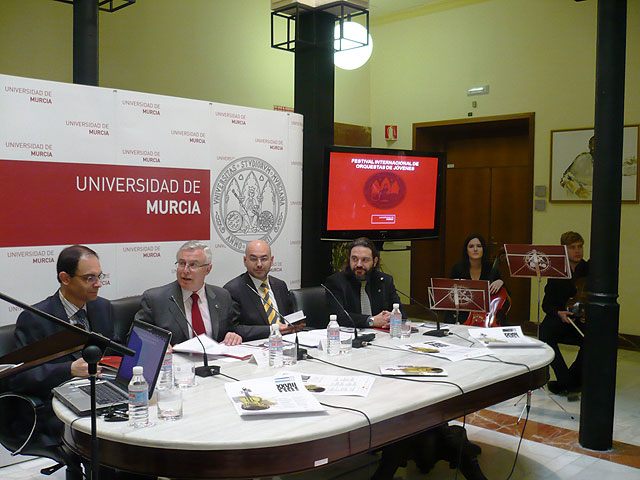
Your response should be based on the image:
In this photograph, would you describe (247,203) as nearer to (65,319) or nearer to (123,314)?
(123,314)

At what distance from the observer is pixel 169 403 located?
89.5 inches

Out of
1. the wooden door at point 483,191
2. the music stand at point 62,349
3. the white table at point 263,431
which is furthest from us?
the wooden door at point 483,191

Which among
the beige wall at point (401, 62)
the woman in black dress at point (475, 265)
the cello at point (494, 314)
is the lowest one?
the cello at point (494, 314)

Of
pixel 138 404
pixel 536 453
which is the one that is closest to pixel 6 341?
pixel 138 404

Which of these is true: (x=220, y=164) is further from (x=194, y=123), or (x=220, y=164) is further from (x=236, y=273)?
(x=236, y=273)

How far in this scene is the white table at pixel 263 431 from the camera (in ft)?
6.54

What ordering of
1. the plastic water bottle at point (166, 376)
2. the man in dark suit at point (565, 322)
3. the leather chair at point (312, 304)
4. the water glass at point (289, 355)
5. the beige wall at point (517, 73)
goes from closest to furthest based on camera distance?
1. the plastic water bottle at point (166, 376)
2. the water glass at point (289, 355)
3. the leather chair at point (312, 304)
4. the man in dark suit at point (565, 322)
5. the beige wall at point (517, 73)

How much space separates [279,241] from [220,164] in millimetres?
813

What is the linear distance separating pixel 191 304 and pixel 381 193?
242 centimetres

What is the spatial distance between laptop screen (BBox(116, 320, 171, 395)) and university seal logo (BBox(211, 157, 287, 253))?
2.23 meters

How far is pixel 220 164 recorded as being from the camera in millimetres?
4695

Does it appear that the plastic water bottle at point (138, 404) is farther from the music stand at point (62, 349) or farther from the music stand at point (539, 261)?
the music stand at point (539, 261)

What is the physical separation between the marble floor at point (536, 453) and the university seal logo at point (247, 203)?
1.91 meters

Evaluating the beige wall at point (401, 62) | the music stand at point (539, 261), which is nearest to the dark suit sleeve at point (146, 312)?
the music stand at point (539, 261)
